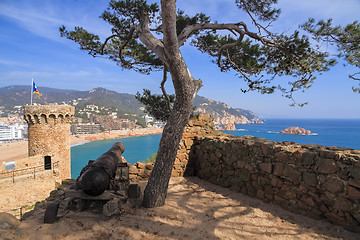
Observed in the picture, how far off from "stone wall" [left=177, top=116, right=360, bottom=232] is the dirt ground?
0.20 meters

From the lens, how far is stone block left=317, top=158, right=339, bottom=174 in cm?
294

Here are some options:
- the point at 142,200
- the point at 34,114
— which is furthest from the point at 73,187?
the point at 34,114

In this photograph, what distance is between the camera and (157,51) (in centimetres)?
394

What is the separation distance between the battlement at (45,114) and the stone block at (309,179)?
16811 mm

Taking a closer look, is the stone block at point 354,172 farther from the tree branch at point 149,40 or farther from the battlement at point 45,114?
the battlement at point 45,114

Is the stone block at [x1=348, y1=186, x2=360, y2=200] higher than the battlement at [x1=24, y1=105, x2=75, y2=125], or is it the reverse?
the battlement at [x1=24, y1=105, x2=75, y2=125]

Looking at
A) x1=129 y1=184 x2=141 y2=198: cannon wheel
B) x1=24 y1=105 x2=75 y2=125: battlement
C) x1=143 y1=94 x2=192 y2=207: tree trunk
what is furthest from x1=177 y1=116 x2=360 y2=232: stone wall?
x1=24 y1=105 x2=75 y2=125: battlement

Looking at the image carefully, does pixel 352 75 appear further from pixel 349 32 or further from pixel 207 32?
pixel 207 32

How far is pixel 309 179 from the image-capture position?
10.6 feet

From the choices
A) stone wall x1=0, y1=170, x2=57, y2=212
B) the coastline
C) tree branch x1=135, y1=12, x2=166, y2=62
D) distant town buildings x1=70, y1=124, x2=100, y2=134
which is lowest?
the coastline

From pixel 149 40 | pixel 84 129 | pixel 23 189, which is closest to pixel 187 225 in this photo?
pixel 149 40

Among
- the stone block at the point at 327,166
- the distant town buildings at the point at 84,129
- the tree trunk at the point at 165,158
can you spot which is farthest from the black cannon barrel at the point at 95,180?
the distant town buildings at the point at 84,129

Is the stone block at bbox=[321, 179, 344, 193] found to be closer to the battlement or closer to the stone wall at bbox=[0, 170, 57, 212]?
the stone wall at bbox=[0, 170, 57, 212]

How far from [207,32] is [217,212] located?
4.99 m
